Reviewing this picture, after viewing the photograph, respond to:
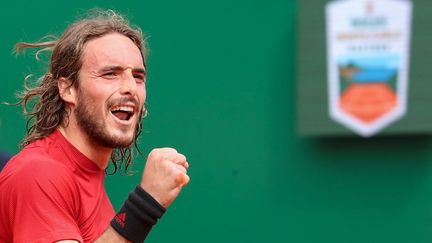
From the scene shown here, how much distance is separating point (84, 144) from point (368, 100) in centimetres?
146

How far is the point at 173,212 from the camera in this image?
372 centimetres

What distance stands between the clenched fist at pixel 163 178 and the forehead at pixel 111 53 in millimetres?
310

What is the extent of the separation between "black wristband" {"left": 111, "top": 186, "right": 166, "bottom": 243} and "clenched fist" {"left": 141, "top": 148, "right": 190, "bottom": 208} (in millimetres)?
16

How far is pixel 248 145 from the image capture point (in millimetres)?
3656

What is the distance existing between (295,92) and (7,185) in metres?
1.70

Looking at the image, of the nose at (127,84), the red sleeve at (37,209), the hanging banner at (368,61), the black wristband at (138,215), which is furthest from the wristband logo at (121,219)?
the hanging banner at (368,61)

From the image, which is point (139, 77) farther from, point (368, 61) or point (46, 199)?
point (368, 61)

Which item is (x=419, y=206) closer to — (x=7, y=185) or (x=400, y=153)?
(x=400, y=153)

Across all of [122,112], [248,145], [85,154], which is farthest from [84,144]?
[248,145]

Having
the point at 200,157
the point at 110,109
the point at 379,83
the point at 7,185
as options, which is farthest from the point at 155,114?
the point at 7,185

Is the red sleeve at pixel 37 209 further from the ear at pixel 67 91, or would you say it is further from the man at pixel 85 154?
the ear at pixel 67 91

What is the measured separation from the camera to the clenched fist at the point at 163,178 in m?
2.16

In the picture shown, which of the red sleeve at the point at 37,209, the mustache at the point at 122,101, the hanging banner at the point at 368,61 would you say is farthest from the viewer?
the hanging banner at the point at 368,61

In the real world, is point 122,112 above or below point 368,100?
above
